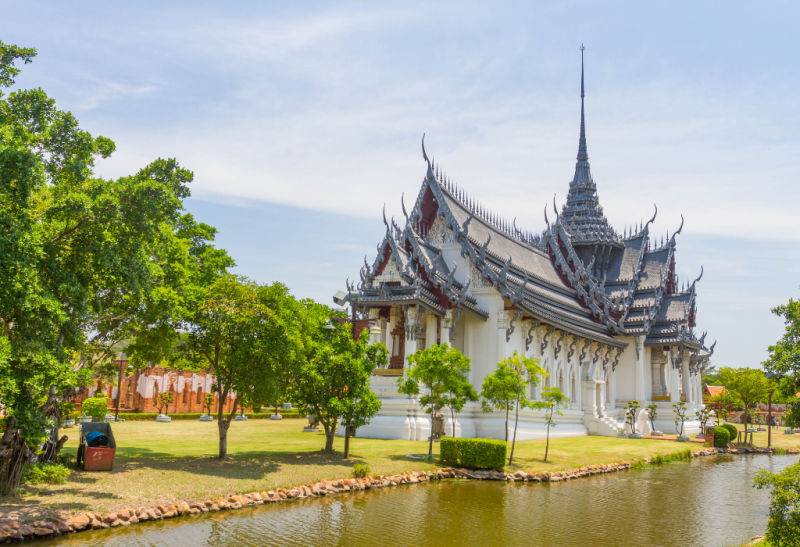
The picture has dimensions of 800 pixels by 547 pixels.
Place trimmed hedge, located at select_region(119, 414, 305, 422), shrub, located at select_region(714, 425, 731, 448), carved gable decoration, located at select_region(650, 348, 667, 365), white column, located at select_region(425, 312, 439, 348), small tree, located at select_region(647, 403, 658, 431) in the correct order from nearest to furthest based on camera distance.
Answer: white column, located at select_region(425, 312, 439, 348) → shrub, located at select_region(714, 425, 731, 448) → small tree, located at select_region(647, 403, 658, 431) → trimmed hedge, located at select_region(119, 414, 305, 422) → carved gable decoration, located at select_region(650, 348, 667, 365)

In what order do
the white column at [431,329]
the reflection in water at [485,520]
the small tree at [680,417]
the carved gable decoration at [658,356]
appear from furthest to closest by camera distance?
the carved gable decoration at [658,356], the small tree at [680,417], the white column at [431,329], the reflection in water at [485,520]

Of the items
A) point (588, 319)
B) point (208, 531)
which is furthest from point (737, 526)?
point (588, 319)

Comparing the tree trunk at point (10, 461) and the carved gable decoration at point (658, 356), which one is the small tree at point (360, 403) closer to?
the tree trunk at point (10, 461)

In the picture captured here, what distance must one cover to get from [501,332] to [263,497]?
16.3 metres

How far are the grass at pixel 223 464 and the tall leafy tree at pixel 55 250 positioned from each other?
Result: 121 cm

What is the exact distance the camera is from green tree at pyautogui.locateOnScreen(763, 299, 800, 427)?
46.7ft

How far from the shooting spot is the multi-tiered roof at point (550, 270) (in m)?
27.0

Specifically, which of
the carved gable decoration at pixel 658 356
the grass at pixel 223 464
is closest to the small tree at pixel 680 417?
the carved gable decoration at pixel 658 356

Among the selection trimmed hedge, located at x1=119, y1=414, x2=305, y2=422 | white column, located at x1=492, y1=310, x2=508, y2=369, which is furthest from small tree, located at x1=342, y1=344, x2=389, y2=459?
trimmed hedge, located at x1=119, y1=414, x2=305, y2=422

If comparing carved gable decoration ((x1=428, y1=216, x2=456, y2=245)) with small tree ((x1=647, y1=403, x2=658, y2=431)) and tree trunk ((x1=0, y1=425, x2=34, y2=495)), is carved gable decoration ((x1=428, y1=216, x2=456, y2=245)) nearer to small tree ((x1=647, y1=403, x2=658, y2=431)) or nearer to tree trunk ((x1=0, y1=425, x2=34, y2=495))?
A: small tree ((x1=647, y1=403, x2=658, y2=431))

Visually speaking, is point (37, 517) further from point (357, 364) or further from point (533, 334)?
point (533, 334)

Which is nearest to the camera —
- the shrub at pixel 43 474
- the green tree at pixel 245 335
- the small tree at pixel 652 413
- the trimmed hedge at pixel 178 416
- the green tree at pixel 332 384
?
the shrub at pixel 43 474

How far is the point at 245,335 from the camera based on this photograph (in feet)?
52.9

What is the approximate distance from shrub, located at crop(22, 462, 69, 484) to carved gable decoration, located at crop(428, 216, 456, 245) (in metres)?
20.2
